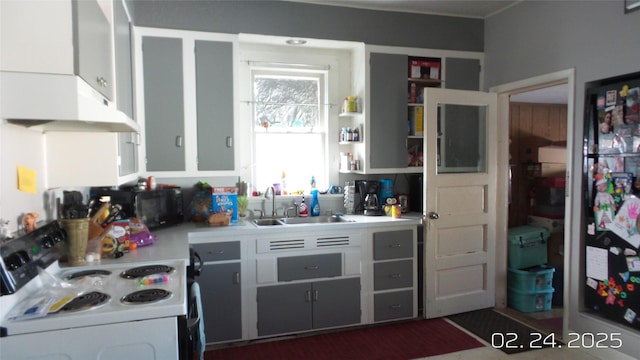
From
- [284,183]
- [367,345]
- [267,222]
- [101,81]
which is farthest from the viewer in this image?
[284,183]

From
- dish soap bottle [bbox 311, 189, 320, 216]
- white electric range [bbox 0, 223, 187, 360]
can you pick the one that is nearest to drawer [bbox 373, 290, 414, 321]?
dish soap bottle [bbox 311, 189, 320, 216]

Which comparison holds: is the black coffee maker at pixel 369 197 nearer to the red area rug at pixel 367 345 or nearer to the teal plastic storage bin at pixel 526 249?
Answer: the red area rug at pixel 367 345

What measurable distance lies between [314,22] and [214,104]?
107 cm

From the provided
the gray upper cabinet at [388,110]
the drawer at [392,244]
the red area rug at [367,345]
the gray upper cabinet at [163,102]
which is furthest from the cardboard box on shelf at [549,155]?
the gray upper cabinet at [163,102]

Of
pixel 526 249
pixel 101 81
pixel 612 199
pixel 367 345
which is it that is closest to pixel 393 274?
pixel 367 345

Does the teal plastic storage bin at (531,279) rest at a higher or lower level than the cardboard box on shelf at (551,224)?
lower

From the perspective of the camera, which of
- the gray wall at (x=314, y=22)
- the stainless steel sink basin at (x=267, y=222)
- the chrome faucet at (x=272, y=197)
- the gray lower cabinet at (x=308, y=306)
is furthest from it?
the chrome faucet at (x=272, y=197)

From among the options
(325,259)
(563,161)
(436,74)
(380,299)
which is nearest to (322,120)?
(436,74)

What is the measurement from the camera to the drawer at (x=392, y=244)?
3.21m

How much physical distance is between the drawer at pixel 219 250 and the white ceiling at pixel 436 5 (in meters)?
2.04

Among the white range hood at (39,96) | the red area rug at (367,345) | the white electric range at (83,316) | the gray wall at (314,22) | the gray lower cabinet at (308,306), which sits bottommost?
the red area rug at (367,345)

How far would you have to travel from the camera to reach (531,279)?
3568 mm

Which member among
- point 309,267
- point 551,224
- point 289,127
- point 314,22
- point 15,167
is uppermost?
point 314,22

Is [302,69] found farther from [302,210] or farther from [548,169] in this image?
[548,169]
